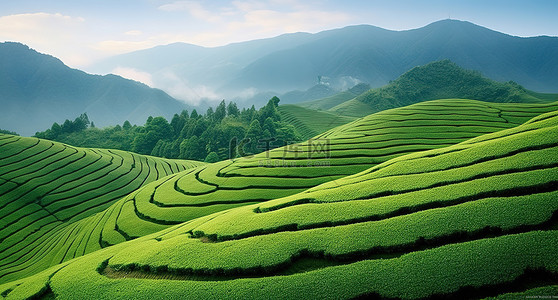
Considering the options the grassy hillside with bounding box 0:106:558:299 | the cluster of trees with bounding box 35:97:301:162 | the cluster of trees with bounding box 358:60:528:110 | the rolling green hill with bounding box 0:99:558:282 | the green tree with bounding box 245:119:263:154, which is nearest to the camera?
the grassy hillside with bounding box 0:106:558:299

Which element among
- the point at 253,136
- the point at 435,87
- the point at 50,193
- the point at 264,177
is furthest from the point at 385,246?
the point at 435,87

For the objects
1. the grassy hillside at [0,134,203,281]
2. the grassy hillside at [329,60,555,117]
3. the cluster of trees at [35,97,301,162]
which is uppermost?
the grassy hillside at [329,60,555,117]

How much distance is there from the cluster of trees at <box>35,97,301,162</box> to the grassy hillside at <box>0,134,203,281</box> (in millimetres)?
28256

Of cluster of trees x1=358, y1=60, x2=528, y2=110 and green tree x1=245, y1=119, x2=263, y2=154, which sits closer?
green tree x1=245, y1=119, x2=263, y2=154

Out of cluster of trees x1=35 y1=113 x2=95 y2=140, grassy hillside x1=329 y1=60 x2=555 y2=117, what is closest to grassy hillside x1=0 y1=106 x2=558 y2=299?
cluster of trees x1=35 y1=113 x2=95 y2=140

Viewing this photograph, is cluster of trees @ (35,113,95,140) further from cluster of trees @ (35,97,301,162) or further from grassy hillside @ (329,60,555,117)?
grassy hillside @ (329,60,555,117)

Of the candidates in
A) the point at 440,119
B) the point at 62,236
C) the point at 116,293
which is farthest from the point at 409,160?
the point at 62,236

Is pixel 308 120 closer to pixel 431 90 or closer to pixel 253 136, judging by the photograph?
pixel 253 136

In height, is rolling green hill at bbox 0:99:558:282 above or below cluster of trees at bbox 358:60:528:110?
below

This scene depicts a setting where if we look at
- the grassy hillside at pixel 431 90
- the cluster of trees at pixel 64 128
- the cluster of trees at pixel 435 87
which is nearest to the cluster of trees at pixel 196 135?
the cluster of trees at pixel 64 128

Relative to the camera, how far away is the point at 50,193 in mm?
33688

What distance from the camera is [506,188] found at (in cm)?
823

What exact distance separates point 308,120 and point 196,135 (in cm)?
4883

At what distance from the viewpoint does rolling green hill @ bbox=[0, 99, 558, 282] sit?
20.7 metres
